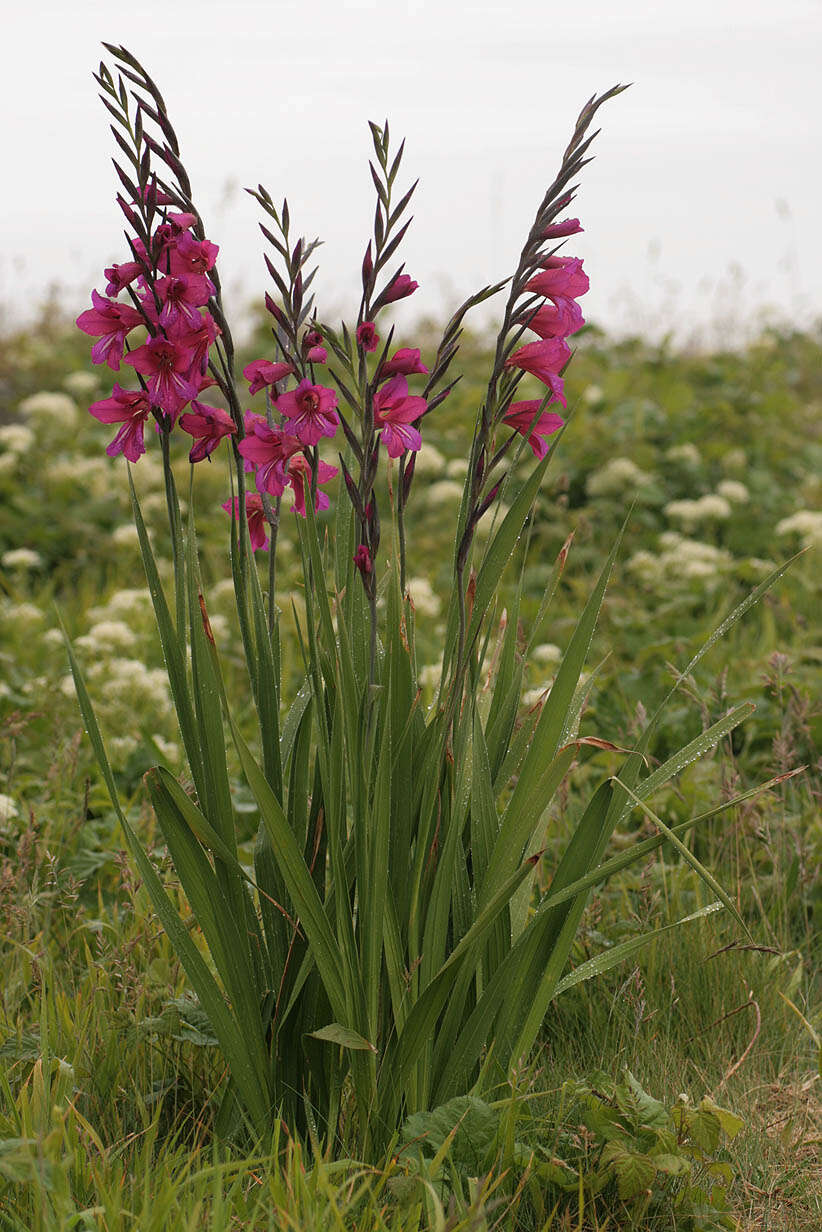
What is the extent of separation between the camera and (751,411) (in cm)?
649

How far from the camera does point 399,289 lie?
1492 millimetres

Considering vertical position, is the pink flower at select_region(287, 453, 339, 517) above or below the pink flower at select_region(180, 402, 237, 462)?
below

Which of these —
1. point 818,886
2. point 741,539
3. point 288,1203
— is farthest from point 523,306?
point 741,539

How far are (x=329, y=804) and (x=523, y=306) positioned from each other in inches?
28.3

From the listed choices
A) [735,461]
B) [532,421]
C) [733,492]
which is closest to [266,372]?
[532,421]

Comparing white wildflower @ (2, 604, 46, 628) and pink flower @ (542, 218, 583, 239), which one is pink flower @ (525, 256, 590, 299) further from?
white wildflower @ (2, 604, 46, 628)

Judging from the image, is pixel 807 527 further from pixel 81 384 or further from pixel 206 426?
pixel 81 384

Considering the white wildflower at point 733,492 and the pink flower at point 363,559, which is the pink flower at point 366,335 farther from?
the white wildflower at point 733,492

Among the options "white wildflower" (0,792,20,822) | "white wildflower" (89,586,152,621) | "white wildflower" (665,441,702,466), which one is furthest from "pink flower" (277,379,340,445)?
"white wildflower" (665,441,702,466)

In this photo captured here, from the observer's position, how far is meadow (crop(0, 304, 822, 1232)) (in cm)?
164

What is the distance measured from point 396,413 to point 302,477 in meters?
0.20

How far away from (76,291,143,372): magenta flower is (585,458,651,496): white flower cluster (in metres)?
4.11

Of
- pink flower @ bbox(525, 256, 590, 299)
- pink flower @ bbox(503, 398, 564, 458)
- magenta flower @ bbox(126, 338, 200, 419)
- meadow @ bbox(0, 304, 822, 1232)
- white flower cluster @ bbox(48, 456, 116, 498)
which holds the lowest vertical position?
meadow @ bbox(0, 304, 822, 1232)

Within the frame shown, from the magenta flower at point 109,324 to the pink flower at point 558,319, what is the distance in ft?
1.71
